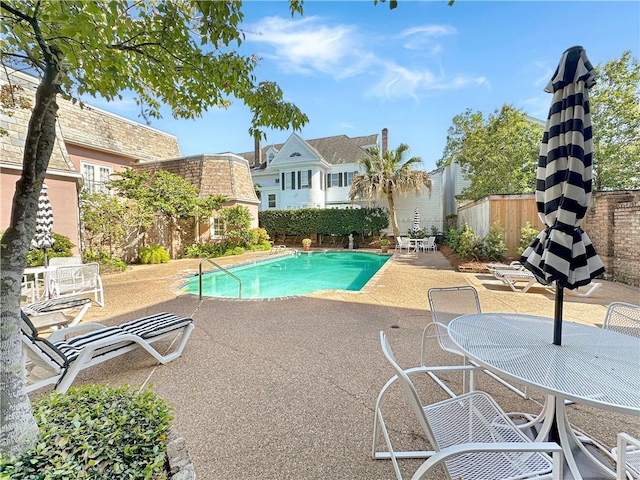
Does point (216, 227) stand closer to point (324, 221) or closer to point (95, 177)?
point (95, 177)

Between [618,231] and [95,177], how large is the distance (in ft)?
67.1

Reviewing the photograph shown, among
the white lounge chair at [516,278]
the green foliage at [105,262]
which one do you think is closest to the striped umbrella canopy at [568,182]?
the white lounge chair at [516,278]

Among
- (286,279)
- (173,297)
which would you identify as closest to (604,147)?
(286,279)

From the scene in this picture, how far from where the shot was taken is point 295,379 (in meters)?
3.10

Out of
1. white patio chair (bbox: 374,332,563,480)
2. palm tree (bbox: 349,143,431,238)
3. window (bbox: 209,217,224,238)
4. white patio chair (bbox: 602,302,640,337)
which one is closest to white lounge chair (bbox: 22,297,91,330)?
white patio chair (bbox: 374,332,563,480)

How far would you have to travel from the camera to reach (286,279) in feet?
36.8

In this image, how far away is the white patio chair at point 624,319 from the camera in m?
2.61

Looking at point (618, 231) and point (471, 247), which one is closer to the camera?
point (618, 231)

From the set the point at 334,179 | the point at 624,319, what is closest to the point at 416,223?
the point at 334,179

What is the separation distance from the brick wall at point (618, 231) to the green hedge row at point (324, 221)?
11.8 metres

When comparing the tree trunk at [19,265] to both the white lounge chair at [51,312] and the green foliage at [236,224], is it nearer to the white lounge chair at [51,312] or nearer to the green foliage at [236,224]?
the white lounge chair at [51,312]

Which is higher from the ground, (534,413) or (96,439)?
(96,439)

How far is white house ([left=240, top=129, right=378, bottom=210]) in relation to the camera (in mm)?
22484

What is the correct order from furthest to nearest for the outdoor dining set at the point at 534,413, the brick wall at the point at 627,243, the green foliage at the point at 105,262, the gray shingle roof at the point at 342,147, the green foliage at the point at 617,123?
the gray shingle roof at the point at 342,147 → the green foliage at the point at 617,123 → the green foliage at the point at 105,262 → the brick wall at the point at 627,243 → the outdoor dining set at the point at 534,413
